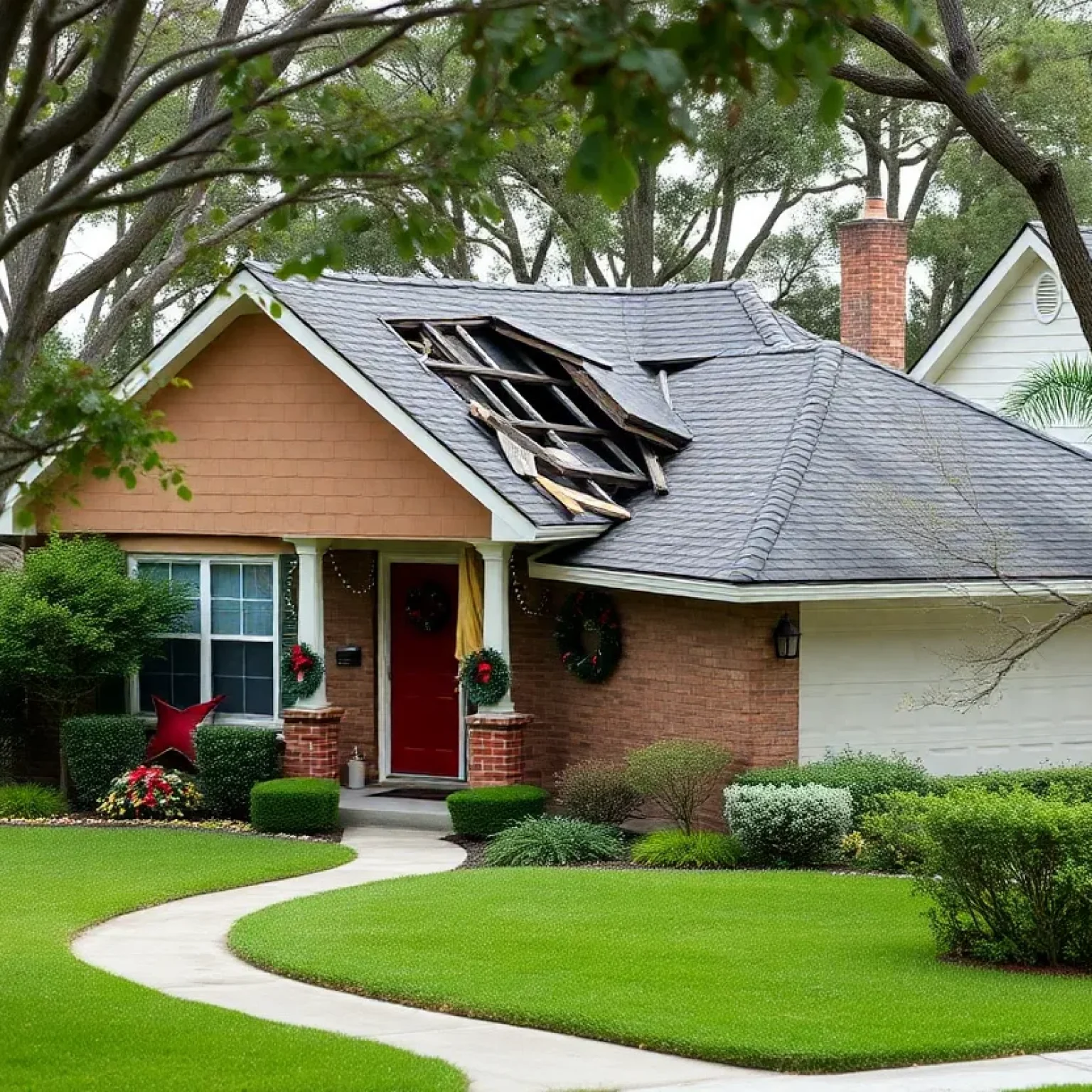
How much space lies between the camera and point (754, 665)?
16.3 meters

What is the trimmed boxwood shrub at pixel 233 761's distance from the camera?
18.5 metres

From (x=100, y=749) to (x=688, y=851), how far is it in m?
6.82

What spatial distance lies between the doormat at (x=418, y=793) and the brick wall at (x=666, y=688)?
102 cm

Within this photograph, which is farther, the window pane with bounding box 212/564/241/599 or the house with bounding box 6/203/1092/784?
the window pane with bounding box 212/564/241/599

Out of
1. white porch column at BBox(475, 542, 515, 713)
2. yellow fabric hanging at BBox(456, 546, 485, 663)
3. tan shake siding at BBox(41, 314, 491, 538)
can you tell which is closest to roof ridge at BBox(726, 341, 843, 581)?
white porch column at BBox(475, 542, 515, 713)

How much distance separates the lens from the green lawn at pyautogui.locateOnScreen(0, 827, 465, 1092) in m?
7.99

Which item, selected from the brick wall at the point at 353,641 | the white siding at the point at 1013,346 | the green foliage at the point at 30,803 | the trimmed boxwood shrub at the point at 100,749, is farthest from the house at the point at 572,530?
the white siding at the point at 1013,346

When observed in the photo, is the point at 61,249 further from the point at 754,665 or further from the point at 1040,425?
the point at 1040,425

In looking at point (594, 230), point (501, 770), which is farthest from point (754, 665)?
point (594, 230)

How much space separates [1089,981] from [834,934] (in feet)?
6.17

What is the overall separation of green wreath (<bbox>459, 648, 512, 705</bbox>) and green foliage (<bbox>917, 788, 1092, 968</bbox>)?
7.31 meters

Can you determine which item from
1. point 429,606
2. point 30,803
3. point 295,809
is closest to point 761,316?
point 429,606

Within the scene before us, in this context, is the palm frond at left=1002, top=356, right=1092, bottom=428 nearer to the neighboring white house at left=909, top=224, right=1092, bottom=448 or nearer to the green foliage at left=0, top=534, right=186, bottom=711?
the neighboring white house at left=909, top=224, right=1092, bottom=448

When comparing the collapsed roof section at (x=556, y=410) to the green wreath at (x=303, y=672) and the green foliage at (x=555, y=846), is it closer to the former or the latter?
the green wreath at (x=303, y=672)
